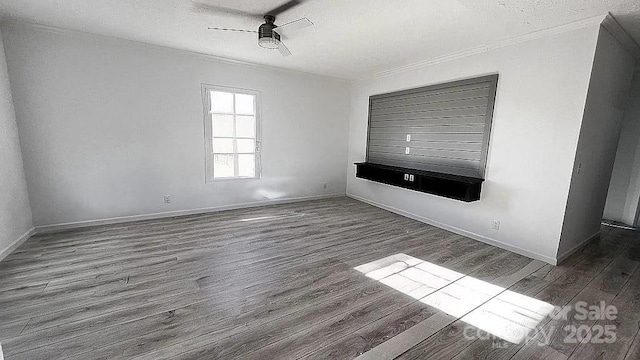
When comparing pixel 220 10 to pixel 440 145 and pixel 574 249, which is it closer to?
pixel 440 145

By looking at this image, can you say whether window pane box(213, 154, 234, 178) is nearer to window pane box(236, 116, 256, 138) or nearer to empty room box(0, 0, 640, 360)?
empty room box(0, 0, 640, 360)

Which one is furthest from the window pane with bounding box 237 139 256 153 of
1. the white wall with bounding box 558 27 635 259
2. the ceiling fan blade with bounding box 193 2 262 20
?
the white wall with bounding box 558 27 635 259

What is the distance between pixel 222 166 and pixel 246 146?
0.57 m

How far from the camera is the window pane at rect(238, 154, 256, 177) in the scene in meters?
4.94

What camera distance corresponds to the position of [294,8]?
2.62 m

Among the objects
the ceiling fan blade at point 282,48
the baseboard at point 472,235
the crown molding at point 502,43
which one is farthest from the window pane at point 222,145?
the crown molding at point 502,43

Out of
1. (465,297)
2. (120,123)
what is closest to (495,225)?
(465,297)

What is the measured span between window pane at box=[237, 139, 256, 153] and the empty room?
0.12 feet

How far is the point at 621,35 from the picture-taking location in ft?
9.62

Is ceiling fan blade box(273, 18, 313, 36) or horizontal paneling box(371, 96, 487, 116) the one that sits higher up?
ceiling fan blade box(273, 18, 313, 36)

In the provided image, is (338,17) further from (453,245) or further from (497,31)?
(453,245)

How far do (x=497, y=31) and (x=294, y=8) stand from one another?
7.65ft

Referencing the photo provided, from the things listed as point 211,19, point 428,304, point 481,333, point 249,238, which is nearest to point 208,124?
point 211,19

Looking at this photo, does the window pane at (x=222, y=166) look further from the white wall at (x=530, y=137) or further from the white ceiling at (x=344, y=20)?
the white wall at (x=530, y=137)
